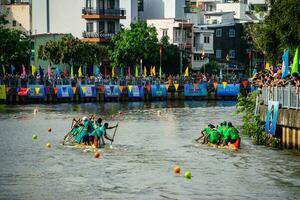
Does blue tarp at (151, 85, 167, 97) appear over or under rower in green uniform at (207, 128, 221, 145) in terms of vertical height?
over

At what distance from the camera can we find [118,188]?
38.6 metres

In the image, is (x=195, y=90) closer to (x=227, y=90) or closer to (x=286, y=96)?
(x=227, y=90)

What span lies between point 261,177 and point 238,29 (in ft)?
343

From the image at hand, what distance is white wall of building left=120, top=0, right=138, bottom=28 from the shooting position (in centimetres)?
13350

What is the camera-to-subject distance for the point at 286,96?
4609 cm

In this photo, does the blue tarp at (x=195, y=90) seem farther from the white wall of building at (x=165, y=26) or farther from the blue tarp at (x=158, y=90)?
the white wall of building at (x=165, y=26)

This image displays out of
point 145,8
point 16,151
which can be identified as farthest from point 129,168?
point 145,8

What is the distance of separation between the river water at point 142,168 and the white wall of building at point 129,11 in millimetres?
66969

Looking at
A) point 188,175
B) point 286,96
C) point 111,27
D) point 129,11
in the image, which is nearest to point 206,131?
point 286,96

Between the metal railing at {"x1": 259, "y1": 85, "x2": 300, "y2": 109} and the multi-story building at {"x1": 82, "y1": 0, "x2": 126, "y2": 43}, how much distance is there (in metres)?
76.8

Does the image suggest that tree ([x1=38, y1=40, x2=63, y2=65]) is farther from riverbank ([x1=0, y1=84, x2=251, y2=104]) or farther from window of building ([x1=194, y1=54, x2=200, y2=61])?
window of building ([x1=194, y1=54, x2=200, y2=61])

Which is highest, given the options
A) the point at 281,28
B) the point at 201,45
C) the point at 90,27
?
the point at 90,27

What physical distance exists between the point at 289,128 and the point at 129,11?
90083 millimetres

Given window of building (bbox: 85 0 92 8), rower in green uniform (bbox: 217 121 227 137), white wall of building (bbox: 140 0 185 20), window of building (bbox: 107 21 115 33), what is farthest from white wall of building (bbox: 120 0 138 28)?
rower in green uniform (bbox: 217 121 227 137)
